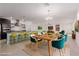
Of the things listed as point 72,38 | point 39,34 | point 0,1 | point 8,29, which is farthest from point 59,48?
point 0,1

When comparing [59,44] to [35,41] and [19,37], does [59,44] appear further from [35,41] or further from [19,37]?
[19,37]

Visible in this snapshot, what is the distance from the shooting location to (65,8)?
2523 mm

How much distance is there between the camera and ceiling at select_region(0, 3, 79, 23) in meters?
2.52

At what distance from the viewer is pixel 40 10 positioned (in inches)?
100

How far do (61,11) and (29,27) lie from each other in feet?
2.79

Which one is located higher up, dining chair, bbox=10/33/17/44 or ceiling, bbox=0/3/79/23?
ceiling, bbox=0/3/79/23

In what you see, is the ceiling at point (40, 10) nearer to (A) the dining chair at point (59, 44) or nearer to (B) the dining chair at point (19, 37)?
(B) the dining chair at point (19, 37)

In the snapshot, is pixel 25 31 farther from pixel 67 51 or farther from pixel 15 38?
pixel 67 51

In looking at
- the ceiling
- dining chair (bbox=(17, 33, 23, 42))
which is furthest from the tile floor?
the ceiling

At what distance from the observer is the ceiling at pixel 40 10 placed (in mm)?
2520

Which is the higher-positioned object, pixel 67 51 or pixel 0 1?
pixel 0 1

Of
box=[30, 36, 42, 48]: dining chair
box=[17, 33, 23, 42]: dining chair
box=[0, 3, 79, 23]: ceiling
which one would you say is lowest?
box=[30, 36, 42, 48]: dining chair

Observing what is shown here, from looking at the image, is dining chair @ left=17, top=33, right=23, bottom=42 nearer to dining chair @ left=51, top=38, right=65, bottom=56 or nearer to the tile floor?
the tile floor

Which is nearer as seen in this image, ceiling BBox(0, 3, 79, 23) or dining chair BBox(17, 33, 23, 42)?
ceiling BBox(0, 3, 79, 23)
